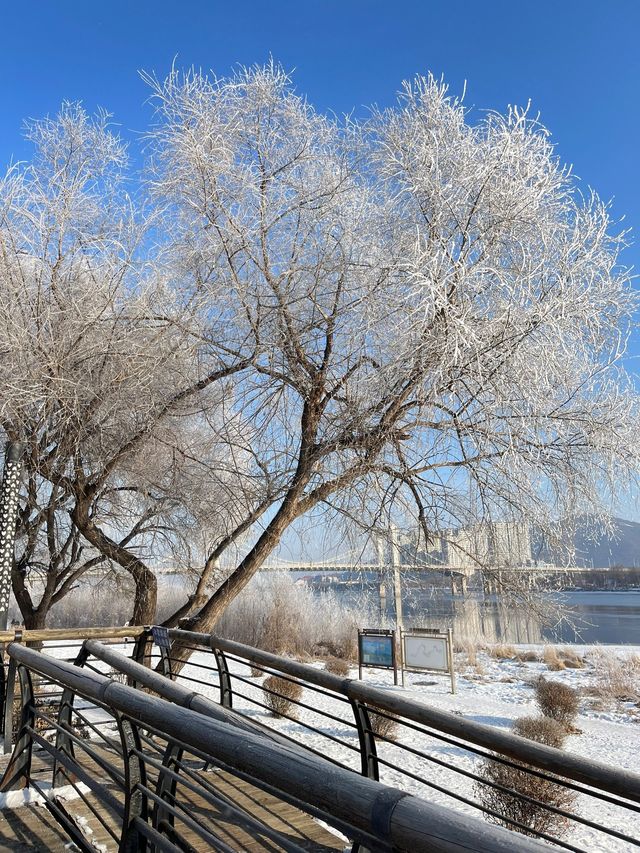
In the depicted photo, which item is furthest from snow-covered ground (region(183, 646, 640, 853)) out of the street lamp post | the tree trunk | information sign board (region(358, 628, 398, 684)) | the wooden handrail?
the street lamp post

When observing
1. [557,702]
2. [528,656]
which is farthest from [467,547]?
[528,656]

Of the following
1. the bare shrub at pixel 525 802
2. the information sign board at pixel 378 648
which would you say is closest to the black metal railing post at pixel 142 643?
the bare shrub at pixel 525 802

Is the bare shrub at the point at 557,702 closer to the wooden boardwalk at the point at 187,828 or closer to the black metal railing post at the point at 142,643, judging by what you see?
the black metal railing post at the point at 142,643

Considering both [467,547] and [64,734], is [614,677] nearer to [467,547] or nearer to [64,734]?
[467,547]

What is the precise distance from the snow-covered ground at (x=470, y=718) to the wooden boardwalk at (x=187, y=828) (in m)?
0.50

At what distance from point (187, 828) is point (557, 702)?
1304cm

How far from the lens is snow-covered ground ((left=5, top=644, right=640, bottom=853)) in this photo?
7.62 m

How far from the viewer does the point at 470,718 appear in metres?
13.2

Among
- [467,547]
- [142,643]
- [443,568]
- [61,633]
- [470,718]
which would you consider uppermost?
[467,547]

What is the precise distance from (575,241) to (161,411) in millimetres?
4531

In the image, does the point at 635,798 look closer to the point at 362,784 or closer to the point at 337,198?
the point at 362,784

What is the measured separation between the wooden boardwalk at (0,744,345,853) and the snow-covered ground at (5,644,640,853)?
497 mm

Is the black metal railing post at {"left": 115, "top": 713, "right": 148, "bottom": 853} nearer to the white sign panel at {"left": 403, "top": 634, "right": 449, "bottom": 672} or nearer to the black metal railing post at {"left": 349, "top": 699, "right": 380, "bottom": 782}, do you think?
the black metal railing post at {"left": 349, "top": 699, "right": 380, "bottom": 782}

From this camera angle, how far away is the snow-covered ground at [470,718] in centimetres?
762
